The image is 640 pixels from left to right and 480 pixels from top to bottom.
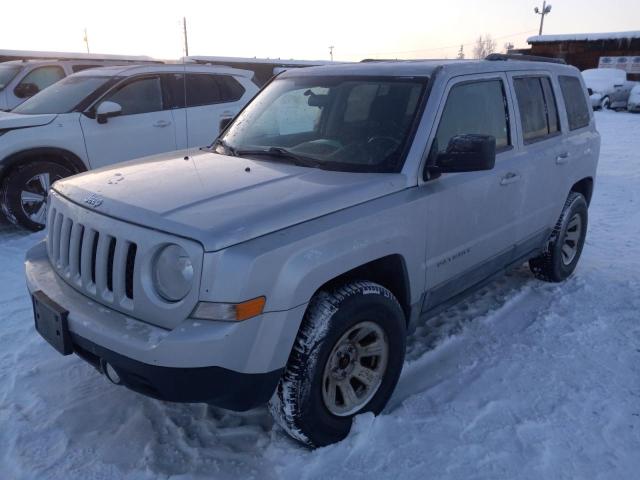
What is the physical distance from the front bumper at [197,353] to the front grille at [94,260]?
116 mm

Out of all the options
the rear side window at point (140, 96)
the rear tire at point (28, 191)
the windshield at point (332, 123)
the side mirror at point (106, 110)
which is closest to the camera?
the windshield at point (332, 123)

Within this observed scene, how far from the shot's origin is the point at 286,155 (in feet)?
10.7

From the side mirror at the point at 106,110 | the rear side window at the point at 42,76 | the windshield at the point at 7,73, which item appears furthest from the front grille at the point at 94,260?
the windshield at the point at 7,73

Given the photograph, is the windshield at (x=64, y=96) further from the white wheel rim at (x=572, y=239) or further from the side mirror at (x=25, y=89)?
the white wheel rim at (x=572, y=239)

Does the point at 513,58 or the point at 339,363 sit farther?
the point at 513,58

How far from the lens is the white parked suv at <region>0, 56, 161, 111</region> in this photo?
9.45 m

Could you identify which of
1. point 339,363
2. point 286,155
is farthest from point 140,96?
point 339,363

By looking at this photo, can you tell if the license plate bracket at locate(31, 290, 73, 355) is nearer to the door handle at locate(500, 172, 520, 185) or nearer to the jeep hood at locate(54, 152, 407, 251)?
the jeep hood at locate(54, 152, 407, 251)

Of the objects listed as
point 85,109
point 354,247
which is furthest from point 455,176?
point 85,109

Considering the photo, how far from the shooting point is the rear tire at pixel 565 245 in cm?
465

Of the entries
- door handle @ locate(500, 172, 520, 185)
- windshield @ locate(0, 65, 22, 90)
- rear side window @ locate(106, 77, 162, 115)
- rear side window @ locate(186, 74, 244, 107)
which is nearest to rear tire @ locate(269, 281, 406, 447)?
door handle @ locate(500, 172, 520, 185)

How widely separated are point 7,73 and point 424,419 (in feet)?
33.0

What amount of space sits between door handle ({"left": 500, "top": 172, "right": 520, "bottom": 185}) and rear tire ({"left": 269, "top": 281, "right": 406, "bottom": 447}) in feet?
4.17

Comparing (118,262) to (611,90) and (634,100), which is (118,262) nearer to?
(634,100)
